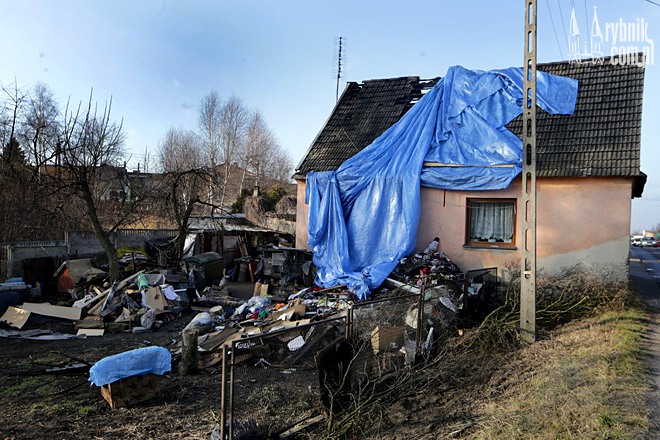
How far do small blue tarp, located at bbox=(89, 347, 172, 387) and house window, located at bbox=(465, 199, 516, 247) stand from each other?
8875mm

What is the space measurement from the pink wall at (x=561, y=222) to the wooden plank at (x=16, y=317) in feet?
32.2

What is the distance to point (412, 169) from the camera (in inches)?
490

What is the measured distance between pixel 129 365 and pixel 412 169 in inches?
344

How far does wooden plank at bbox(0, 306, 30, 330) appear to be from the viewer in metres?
10.1

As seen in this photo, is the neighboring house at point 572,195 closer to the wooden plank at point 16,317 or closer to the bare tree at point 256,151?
the wooden plank at point 16,317

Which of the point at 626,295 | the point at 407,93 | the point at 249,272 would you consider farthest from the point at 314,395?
the point at 407,93

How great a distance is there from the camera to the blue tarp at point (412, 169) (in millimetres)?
12102

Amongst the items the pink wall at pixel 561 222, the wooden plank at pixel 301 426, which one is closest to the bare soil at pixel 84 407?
the wooden plank at pixel 301 426

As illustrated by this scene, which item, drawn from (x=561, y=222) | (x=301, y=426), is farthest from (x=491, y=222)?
(x=301, y=426)

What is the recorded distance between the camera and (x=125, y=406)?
5.74 metres

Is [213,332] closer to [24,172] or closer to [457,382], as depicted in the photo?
[457,382]

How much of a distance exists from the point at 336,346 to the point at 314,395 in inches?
32.2

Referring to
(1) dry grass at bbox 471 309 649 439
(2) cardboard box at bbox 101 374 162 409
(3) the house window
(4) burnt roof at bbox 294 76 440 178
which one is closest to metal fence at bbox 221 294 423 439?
(2) cardboard box at bbox 101 374 162 409

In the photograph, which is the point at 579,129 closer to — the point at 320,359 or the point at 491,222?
the point at 491,222
